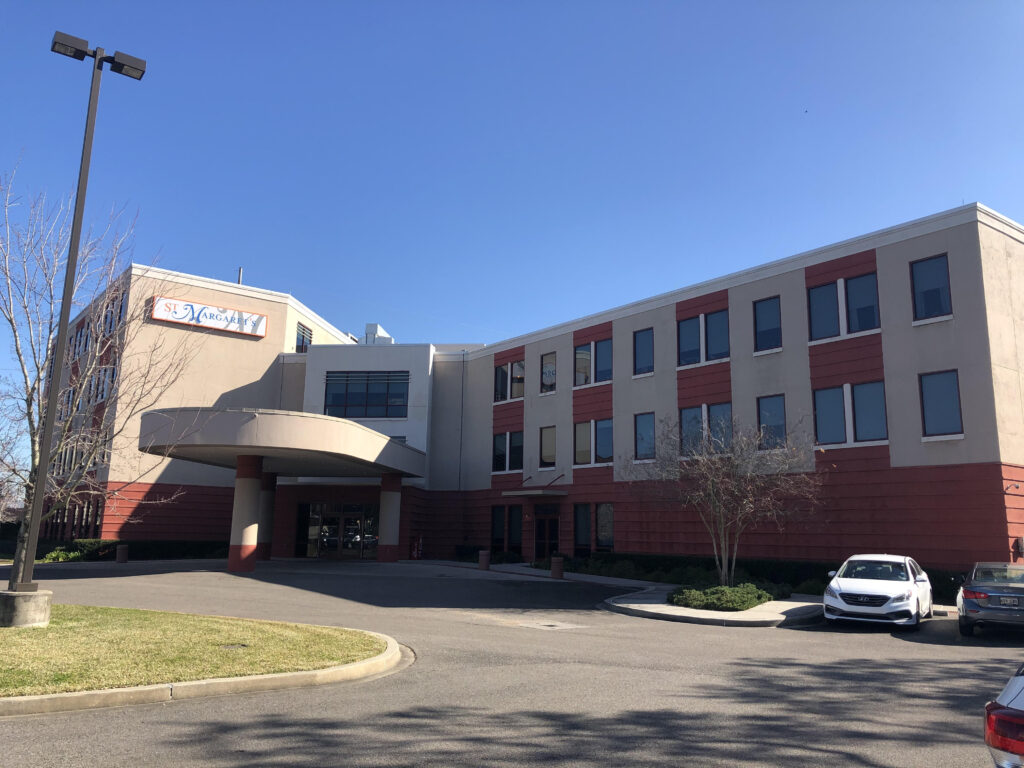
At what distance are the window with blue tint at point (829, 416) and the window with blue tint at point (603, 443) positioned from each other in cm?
875

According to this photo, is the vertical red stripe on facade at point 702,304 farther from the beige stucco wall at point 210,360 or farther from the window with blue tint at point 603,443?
the beige stucco wall at point 210,360

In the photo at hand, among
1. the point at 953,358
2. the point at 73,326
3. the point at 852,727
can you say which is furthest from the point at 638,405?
the point at 73,326

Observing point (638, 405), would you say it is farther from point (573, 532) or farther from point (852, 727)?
point (852, 727)

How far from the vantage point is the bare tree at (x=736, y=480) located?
21094mm

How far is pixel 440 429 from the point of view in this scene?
3800cm

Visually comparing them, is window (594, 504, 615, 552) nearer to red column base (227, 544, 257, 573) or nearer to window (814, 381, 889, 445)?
window (814, 381, 889, 445)

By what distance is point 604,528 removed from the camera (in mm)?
30828

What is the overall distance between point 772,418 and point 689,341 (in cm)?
466

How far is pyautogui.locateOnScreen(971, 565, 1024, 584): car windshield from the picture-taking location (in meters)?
14.6

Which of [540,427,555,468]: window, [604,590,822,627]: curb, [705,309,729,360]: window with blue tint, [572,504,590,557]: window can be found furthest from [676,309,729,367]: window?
[604,590,822,627]: curb

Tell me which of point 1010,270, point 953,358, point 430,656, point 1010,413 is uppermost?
point 1010,270

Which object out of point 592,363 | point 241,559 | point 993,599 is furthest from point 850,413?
point 241,559

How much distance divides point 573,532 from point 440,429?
9.43m

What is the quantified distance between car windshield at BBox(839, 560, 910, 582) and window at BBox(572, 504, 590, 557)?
14.9 meters
